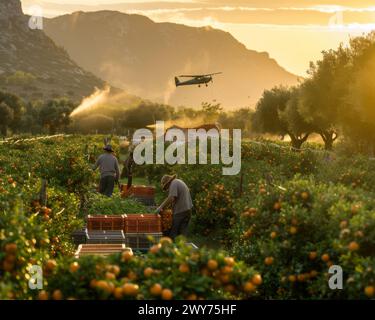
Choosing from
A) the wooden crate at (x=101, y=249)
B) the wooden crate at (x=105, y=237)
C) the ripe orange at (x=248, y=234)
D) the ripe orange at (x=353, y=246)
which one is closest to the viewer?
the ripe orange at (x=353, y=246)

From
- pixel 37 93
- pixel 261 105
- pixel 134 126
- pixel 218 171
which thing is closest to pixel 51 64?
pixel 37 93

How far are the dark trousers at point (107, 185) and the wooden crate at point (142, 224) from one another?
4.97 metres

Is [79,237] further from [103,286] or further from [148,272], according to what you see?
[103,286]

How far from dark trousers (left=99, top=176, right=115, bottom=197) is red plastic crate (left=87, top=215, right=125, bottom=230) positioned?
482 cm

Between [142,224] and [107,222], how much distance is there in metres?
0.73

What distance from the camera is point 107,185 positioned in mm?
17703

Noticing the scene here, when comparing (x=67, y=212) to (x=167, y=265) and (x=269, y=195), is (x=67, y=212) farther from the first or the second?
(x=167, y=265)

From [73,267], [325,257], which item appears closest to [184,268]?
[73,267]

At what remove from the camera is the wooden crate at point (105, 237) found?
11.6 meters

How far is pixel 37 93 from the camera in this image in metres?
158

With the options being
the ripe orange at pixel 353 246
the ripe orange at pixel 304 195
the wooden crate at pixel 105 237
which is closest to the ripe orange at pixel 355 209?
the ripe orange at pixel 353 246

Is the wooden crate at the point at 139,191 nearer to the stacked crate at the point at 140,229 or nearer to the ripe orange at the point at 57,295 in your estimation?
the stacked crate at the point at 140,229
